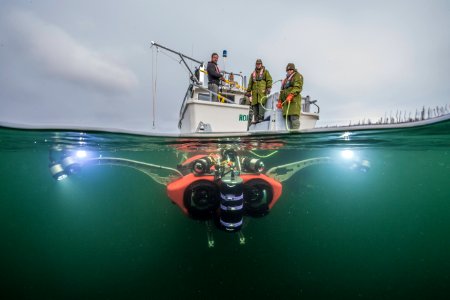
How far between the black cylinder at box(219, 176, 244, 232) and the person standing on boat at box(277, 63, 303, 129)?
4.17m

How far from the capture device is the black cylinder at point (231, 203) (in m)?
3.84

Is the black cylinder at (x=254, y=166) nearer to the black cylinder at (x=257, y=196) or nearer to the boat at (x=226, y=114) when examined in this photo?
the black cylinder at (x=257, y=196)

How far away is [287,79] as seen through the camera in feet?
25.5

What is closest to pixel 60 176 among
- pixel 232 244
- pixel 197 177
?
pixel 197 177

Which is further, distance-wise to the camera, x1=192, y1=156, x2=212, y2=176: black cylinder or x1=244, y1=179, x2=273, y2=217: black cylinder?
x1=192, y1=156, x2=212, y2=176: black cylinder

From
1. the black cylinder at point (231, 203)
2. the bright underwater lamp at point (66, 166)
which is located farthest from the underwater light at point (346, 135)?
the bright underwater lamp at point (66, 166)

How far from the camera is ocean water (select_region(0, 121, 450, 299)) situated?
9.31 m

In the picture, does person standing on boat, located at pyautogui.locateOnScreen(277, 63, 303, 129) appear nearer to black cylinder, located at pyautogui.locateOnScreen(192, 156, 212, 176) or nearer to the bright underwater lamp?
black cylinder, located at pyautogui.locateOnScreen(192, 156, 212, 176)

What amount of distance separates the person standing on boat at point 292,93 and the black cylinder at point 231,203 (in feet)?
13.7

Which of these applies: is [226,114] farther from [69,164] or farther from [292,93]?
[69,164]

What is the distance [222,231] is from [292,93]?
4.98m

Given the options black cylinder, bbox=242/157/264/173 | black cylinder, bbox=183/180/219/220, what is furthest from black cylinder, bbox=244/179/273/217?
black cylinder, bbox=183/180/219/220

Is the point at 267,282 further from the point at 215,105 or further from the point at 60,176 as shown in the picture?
the point at 60,176

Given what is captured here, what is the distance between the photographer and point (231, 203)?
12.6 ft
